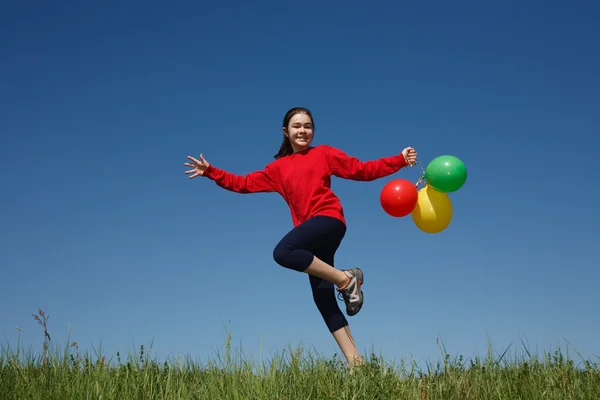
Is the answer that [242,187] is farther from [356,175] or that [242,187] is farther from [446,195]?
[446,195]

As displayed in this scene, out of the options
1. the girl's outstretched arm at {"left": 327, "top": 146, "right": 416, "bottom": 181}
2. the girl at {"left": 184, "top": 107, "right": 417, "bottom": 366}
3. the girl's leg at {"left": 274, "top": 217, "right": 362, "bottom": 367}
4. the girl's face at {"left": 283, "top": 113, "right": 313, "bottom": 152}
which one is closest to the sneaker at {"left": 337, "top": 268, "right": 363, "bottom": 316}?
the girl at {"left": 184, "top": 107, "right": 417, "bottom": 366}

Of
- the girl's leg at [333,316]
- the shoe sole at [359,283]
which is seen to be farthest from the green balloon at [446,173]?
the girl's leg at [333,316]

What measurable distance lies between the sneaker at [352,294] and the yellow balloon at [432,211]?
1059mm

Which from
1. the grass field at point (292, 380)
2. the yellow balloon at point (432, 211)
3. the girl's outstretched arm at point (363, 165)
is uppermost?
the girl's outstretched arm at point (363, 165)

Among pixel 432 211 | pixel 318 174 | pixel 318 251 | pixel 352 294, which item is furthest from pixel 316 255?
pixel 432 211

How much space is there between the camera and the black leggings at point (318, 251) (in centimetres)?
579

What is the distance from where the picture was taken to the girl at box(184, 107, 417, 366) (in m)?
5.88

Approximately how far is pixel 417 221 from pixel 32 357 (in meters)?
4.13

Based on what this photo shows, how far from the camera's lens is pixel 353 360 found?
575cm

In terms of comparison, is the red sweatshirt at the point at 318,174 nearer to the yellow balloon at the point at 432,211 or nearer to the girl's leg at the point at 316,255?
the girl's leg at the point at 316,255

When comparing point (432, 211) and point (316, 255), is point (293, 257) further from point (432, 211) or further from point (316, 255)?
point (432, 211)

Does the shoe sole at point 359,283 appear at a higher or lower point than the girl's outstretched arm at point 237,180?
lower

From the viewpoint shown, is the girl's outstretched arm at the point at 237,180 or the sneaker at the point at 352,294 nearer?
the sneaker at the point at 352,294

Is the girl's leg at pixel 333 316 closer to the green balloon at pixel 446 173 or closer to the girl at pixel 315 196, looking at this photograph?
the girl at pixel 315 196
